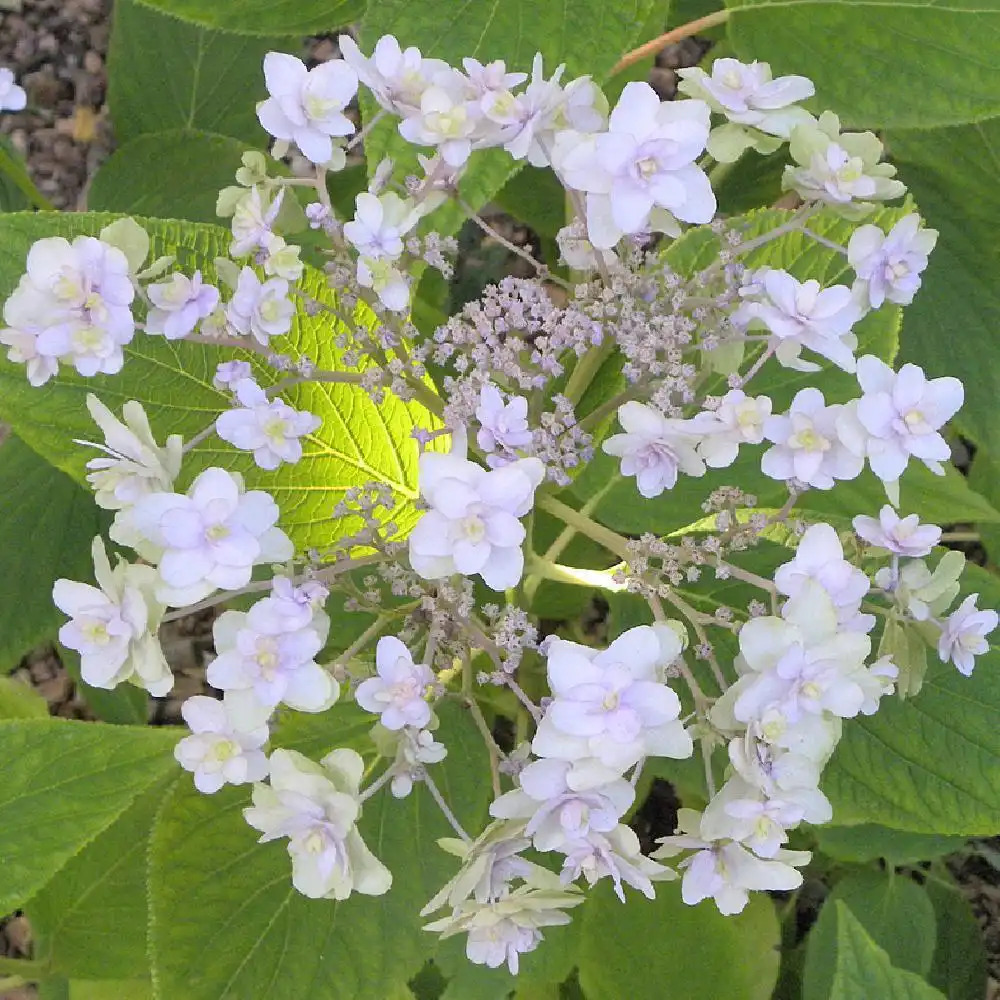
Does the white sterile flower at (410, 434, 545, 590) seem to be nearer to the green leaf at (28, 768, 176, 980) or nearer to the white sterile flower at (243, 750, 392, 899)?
the white sterile flower at (243, 750, 392, 899)

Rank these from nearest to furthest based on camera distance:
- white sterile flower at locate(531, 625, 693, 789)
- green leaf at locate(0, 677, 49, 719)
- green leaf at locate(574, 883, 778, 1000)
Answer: white sterile flower at locate(531, 625, 693, 789)
green leaf at locate(574, 883, 778, 1000)
green leaf at locate(0, 677, 49, 719)

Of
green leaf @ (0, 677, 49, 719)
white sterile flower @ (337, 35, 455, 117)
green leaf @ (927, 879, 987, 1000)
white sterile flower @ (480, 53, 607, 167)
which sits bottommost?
green leaf @ (927, 879, 987, 1000)

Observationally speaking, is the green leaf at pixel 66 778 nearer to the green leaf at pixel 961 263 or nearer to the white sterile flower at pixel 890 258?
the white sterile flower at pixel 890 258

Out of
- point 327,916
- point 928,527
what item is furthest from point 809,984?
point 928,527

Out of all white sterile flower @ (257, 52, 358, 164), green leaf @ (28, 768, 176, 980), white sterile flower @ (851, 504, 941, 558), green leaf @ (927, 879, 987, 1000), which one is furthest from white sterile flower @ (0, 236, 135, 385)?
green leaf @ (927, 879, 987, 1000)

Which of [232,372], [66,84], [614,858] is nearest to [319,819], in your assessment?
[614,858]

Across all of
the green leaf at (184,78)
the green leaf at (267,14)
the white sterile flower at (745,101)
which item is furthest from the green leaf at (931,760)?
the green leaf at (184,78)
